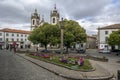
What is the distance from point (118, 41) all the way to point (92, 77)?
134ft

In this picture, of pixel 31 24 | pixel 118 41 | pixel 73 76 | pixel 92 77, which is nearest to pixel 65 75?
pixel 73 76

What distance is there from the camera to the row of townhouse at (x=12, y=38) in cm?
10644

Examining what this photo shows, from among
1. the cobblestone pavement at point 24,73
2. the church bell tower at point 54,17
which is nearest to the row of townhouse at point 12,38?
the church bell tower at point 54,17

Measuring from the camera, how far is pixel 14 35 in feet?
369

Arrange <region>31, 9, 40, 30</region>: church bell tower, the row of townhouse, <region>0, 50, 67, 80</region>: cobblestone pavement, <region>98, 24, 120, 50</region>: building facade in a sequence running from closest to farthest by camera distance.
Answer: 1. <region>0, 50, 67, 80</region>: cobblestone pavement
2. <region>98, 24, 120, 50</region>: building facade
3. the row of townhouse
4. <region>31, 9, 40, 30</region>: church bell tower

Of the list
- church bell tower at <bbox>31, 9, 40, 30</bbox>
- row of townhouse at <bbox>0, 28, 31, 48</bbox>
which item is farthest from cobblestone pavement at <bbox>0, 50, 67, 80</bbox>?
church bell tower at <bbox>31, 9, 40, 30</bbox>

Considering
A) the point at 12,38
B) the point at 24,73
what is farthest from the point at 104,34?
the point at 24,73

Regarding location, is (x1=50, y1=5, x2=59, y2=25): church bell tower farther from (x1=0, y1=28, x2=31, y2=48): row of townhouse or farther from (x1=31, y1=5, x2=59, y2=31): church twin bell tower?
(x1=0, y1=28, x2=31, y2=48): row of townhouse

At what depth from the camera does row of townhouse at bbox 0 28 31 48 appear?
106438 millimetres

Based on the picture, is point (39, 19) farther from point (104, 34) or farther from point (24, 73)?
point (24, 73)

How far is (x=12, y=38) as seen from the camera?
111375mm

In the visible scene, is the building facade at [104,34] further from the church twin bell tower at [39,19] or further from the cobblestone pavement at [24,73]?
the cobblestone pavement at [24,73]

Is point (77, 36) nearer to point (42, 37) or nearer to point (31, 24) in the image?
point (42, 37)

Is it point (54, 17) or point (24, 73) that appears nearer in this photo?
point (24, 73)
